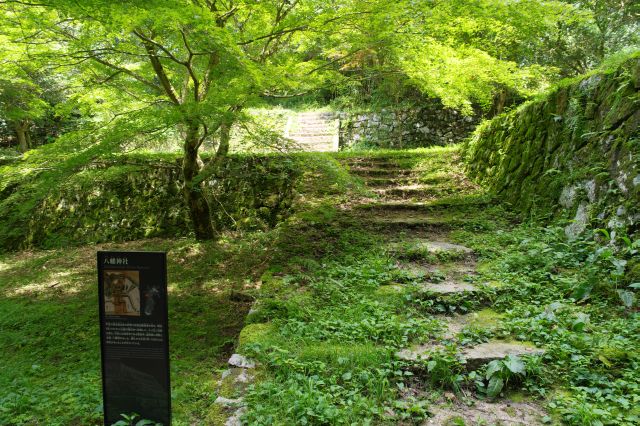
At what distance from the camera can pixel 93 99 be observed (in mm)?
6094

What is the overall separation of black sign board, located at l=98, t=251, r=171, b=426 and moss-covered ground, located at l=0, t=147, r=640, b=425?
0.41m

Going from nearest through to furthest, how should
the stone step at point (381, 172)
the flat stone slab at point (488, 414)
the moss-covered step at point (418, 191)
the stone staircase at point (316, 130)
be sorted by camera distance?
the flat stone slab at point (488, 414)
the moss-covered step at point (418, 191)
the stone step at point (381, 172)
the stone staircase at point (316, 130)

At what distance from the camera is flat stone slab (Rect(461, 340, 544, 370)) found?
281 cm

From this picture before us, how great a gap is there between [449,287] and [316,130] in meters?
11.2

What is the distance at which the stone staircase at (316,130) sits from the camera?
13516mm

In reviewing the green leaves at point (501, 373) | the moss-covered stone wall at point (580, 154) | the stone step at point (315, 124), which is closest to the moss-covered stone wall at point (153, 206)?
the moss-covered stone wall at point (580, 154)

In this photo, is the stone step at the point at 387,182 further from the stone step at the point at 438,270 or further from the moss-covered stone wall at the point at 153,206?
the stone step at the point at 438,270

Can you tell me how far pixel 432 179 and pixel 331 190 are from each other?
75.7 inches

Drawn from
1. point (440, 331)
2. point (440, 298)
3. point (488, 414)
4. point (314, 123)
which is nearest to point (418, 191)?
point (440, 298)

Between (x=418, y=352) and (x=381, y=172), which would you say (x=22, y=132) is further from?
(x=418, y=352)

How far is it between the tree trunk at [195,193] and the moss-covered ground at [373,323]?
528 millimetres

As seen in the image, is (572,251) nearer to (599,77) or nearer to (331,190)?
(599,77)

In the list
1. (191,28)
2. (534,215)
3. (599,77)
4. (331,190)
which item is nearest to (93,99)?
(191,28)

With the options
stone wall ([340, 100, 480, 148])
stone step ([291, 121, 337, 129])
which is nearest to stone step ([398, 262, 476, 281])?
stone wall ([340, 100, 480, 148])
